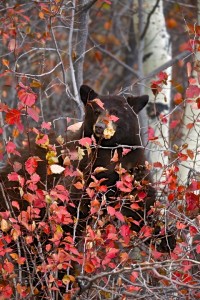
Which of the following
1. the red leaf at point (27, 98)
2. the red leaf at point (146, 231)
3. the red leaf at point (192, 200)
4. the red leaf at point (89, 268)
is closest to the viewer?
the red leaf at point (89, 268)

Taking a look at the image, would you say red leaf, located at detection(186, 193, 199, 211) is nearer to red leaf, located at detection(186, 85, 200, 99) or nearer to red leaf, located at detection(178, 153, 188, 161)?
red leaf, located at detection(178, 153, 188, 161)

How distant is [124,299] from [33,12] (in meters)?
6.73

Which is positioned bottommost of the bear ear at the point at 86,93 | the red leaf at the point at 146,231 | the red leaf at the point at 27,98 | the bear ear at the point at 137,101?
the red leaf at the point at 146,231

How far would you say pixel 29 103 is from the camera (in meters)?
4.88

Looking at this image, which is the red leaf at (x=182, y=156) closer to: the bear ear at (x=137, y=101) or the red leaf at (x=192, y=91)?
the red leaf at (x=192, y=91)

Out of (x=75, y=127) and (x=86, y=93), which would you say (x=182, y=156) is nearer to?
(x=75, y=127)

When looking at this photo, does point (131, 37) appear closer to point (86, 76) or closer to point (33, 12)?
point (86, 76)

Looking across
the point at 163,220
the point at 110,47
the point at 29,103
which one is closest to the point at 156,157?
the point at 163,220

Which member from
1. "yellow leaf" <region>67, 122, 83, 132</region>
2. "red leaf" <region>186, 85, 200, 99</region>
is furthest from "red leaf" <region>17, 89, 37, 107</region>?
"red leaf" <region>186, 85, 200, 99</region>

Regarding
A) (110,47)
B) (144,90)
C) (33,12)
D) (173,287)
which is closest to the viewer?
(173,287)

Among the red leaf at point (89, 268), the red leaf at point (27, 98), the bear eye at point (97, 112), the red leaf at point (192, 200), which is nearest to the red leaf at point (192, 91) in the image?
the red leaf at point (192, 200)

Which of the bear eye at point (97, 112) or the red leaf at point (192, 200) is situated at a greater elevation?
the bear eye at point (97, 112)

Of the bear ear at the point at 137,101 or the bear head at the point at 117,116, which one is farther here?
the bear ear at the point at 137,101

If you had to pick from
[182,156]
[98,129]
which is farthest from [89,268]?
[98,129]
